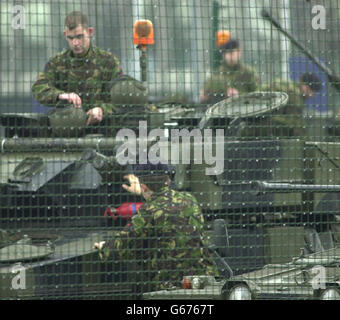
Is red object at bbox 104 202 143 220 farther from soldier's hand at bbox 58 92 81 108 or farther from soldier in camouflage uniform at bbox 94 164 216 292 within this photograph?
soldier's hand at bbox 58 92 81 108

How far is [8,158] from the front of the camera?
632 cm

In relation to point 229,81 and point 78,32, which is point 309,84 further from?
point 78,32

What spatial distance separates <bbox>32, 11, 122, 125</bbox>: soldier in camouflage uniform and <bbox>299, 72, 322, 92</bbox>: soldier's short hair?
1.27m

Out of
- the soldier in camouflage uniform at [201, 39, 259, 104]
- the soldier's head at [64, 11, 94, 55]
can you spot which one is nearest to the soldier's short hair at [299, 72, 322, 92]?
the soldier in camouflage uniform at [201, 39, 259, 104]

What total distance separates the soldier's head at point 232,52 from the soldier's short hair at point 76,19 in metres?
0.94

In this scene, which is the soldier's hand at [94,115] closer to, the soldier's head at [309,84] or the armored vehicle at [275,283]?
the armored vehicle at [275,283]

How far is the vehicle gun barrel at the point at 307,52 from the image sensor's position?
550 cm

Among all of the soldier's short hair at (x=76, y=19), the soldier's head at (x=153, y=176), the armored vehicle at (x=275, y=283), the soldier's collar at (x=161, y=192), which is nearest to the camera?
the soldier's short hair at (x=76, y=19)

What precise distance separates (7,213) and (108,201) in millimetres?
729

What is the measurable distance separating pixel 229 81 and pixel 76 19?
3.68ft

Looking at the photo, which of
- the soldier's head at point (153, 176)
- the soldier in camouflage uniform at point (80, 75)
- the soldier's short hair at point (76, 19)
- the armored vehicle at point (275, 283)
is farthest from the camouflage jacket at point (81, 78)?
the armored vehicle at point (275, 283)

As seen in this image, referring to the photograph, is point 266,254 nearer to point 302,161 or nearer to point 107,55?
point 302,161

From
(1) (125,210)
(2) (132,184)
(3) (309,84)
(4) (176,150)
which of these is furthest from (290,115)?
(1) (125,210)

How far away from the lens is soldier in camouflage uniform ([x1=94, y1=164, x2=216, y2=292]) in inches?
217
